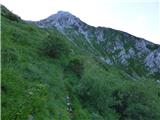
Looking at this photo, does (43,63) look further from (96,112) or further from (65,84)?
(96,112)

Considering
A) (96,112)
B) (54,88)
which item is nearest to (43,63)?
(54,88)

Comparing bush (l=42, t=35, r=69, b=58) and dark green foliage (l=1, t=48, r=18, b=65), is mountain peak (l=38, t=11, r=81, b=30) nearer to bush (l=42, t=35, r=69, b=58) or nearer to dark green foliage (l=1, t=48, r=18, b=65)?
bush (l=42, t=35, r=69, b=58)

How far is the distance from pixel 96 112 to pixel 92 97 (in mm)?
1580

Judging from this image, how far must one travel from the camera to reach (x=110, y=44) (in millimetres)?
174125

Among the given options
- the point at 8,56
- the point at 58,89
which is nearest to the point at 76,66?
the point at 58,89

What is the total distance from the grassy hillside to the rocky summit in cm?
11957

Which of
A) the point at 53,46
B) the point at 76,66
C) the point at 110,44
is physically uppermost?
the point at 53,46

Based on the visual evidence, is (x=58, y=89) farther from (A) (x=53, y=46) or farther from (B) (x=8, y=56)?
(A) (x=53, y=46)

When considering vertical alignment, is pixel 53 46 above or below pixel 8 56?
above

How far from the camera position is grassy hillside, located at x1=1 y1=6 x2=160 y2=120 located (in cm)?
1611

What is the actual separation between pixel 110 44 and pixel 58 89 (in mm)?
153274

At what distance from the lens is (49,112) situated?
17562 mm

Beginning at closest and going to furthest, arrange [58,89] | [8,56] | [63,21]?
[8,56] → [58,89] → [63,21]

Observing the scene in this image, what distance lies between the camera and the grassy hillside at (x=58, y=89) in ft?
52.9
